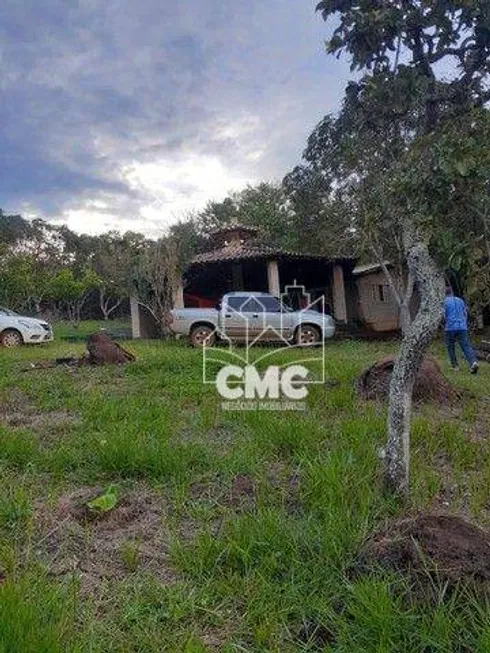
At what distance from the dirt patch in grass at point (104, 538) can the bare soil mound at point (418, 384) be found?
3744 millimetres

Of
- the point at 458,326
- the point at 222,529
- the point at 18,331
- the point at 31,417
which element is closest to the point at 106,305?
the point at 18,331

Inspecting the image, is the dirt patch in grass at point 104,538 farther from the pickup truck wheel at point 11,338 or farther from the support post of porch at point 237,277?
the support post of porch at point 237,277

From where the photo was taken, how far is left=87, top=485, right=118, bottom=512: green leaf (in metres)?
3.49

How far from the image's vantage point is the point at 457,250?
2.97m

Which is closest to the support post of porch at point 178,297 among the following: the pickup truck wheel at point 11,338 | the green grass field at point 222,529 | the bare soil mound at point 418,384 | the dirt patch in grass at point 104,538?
the pickup truck wheel at point 11,338

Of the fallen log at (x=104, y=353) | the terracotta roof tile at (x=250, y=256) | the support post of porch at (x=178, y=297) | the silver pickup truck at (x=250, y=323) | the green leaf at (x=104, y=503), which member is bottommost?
the green leaf at (x=104, y=503)

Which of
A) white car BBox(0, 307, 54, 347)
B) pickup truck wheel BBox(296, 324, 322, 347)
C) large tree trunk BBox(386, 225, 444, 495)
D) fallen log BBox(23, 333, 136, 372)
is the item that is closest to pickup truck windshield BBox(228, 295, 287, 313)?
pickup truck wheel BBox(296, 324, 322, 347)

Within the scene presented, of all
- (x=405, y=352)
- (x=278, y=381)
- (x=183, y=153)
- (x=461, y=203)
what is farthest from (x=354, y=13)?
(x=183, y=153)

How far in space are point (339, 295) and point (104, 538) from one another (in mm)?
18418

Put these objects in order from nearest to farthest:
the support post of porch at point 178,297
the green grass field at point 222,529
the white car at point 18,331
A: 1. the green grass field at point 222,529
2. the white car at point 18,331
3. the support post of porch at point 178,297

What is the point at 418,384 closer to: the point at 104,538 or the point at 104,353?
the point at 104,538

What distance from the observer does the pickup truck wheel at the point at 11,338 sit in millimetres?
15391

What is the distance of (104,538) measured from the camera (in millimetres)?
3195

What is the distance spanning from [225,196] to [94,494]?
32.0 meters
